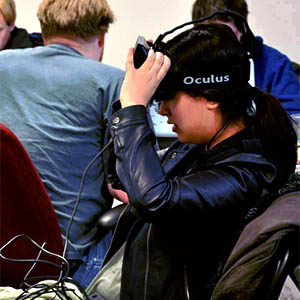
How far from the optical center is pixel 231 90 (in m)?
1.00

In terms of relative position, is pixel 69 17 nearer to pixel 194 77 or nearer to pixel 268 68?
pixel 194 77

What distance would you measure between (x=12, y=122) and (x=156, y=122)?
0.75 meters

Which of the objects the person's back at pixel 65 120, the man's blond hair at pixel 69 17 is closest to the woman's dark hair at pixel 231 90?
the person's back at pixel 65 120

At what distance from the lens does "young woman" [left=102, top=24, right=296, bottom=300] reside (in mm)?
890

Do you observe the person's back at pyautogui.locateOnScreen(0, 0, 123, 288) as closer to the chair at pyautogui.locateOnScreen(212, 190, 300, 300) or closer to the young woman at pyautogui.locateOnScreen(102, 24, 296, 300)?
the young woman at pyautogui.locateOnScreen(102, 24, 296, 300)

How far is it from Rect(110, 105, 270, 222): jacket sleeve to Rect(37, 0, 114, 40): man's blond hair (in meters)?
0.81

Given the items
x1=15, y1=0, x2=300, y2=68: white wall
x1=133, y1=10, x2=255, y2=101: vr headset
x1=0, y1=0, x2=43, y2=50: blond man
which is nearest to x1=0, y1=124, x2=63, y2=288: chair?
x1=133, y1=10, x2=255, y2=101: vr headset

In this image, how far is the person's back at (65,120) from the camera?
1.46m

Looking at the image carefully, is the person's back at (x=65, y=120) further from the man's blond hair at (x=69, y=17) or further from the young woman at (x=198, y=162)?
the young woman at (x=198, y=162)

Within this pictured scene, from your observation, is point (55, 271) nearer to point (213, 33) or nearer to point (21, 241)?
point (21, 241)

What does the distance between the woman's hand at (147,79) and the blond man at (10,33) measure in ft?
6.30

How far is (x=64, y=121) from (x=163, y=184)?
2.25 ft

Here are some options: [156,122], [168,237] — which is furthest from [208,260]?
[156,122]

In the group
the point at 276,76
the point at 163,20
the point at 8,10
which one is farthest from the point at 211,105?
the point at 163,20
